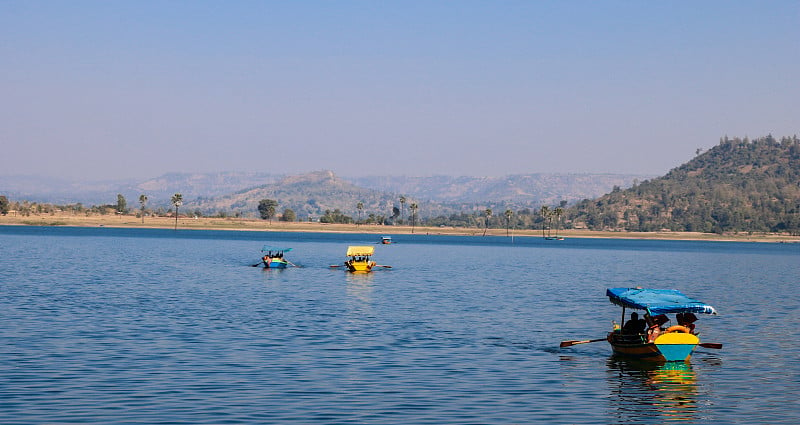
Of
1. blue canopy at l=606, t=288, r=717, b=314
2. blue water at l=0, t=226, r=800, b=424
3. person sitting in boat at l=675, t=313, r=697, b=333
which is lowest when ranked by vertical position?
blue water at l=0, t=226, r=800, b=424

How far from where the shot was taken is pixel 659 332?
44406 millimetres

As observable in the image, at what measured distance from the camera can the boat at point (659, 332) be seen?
43.2 meters

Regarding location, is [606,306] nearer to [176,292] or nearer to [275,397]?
[176,292]

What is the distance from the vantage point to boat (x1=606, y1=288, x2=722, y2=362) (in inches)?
1699

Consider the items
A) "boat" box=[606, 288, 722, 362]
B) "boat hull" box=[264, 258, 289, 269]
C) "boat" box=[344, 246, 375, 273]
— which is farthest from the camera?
"boat hull" box=[264, 258, 289, 269]

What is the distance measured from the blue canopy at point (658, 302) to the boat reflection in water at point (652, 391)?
279 cm

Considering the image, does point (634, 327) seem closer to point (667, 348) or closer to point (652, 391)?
point (667, 348)

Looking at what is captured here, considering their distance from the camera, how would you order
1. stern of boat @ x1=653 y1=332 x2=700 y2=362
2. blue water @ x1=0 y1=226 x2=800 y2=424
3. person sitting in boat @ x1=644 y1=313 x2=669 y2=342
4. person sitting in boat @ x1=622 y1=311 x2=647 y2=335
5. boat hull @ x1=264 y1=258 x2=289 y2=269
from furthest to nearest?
1. boat hull @ x1=264 y1=258 x2=289 y2=269
2. person sitting in boat @ x1=622 y1=311 x2=647 y2=335
3. person sitting in boat @ x1=644 y1=313 x2=669 y2=342
4. stern of boat @ x1=653 y1=332 x2=700 y2=362
5. blue water @ x1=0 y1=226 x2=800 y2=424

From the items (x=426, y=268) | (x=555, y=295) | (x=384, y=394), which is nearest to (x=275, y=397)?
(x=384, y=394)

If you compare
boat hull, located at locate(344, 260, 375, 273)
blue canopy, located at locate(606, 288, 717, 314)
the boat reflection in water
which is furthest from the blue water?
boat hull, located at locate(344, 260, 375, 273)

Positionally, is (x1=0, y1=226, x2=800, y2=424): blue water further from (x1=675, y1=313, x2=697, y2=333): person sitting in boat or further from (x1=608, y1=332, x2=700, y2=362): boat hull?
(x1=675, y1=313, x2=697, y2=333): person sitting in boat

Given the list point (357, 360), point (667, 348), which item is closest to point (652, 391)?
point (667, 348)

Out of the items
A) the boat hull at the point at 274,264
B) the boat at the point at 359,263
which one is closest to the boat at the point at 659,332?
the boat at the point at 359,263

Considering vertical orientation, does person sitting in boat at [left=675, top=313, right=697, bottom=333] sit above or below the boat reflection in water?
above
